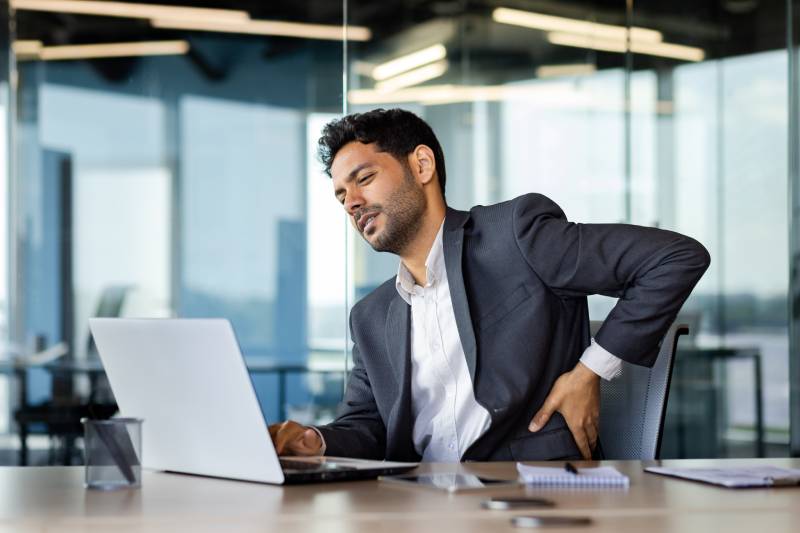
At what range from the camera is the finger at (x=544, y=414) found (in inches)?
92.4

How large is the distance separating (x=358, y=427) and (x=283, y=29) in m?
2.75

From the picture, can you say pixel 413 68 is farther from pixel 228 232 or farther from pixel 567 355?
pixel 567 355

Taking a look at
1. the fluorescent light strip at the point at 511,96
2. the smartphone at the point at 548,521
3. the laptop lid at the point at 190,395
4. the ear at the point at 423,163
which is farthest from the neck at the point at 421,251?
the fluorescent light strip at the point at 511,96

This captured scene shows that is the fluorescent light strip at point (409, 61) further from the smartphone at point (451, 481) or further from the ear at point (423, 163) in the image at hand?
the smartphone at point (451, 481)

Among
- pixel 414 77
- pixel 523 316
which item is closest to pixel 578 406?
pixel 523 316

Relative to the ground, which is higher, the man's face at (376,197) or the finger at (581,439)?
the man's face at (376,197)

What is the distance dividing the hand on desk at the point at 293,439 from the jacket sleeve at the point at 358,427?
0.07 metres

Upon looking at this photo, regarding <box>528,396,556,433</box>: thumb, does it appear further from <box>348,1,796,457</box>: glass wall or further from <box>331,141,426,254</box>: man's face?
<box>348,1,796,457</box>: glass wall

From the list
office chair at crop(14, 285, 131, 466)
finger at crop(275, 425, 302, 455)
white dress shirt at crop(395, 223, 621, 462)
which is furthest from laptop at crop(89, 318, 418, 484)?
office chair at crop(14, 285, 131, 466)

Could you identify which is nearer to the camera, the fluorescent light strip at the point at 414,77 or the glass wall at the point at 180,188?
the glass wall at the point at 180,188

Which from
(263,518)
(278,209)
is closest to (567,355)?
(263,518)

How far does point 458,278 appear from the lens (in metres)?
2.43

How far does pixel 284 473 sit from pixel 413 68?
337cm

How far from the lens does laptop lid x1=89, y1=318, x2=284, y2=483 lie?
1.62m
